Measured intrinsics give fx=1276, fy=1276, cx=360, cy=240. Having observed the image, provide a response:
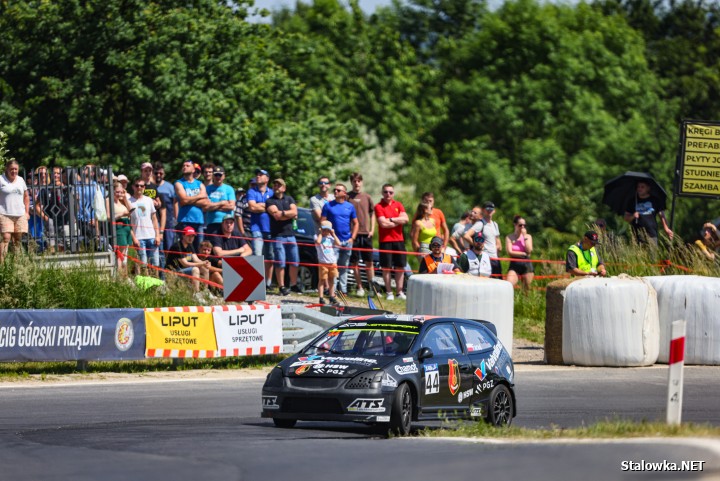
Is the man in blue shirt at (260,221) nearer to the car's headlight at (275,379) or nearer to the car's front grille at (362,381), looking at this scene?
the car's headlight at (275,379)

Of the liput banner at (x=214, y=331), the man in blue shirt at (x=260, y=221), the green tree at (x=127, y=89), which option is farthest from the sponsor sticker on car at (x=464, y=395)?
→ the green tree at (x=127, y=89)

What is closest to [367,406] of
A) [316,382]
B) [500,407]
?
[316,382]

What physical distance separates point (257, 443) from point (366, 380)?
1.72 metres

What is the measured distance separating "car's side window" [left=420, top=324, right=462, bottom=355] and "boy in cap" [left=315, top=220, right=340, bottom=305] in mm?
8912

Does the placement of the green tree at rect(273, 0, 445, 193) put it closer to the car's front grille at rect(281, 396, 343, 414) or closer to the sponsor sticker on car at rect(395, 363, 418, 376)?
the sponsor sticker on car at rect(395, 363, 418, 376)

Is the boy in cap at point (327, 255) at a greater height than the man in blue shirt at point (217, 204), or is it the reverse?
the man in blue shirt at point (217, 204)

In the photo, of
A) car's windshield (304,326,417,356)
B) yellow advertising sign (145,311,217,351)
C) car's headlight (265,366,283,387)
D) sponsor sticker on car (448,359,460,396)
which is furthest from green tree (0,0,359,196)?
car's headlight (265,366,283,387)

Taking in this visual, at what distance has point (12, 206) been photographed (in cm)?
2108

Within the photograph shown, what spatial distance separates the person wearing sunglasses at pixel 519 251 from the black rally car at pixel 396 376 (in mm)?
9586

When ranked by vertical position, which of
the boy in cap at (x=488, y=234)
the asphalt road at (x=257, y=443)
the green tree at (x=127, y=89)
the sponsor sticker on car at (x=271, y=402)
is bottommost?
the asphalt road at (x=257, y=443)

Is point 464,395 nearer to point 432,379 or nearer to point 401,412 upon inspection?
point 432,379

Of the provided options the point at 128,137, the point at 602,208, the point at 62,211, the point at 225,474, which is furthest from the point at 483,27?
the point at 225,474

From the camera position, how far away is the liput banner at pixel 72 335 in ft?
61.8

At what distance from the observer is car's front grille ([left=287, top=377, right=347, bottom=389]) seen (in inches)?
525
